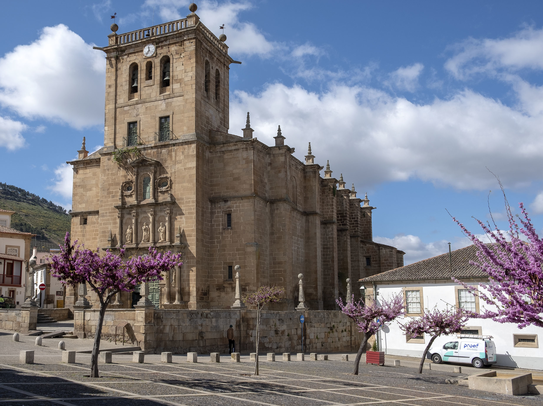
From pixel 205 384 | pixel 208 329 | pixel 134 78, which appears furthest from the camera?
pixel 134 78

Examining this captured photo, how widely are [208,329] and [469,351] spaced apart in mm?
11912

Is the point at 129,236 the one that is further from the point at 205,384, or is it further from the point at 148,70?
the point at 205,384

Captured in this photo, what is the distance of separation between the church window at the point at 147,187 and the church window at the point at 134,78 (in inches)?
230

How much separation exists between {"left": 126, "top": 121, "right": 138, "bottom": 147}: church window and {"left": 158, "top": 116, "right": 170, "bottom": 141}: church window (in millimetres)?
1661

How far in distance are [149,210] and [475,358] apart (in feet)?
62.0

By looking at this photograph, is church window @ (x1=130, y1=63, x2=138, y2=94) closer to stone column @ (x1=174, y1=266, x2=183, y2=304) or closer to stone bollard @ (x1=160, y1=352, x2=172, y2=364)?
stone column @ (x1=174, y1=266, x2=183, y2=304)

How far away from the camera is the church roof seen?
2855 centimetres

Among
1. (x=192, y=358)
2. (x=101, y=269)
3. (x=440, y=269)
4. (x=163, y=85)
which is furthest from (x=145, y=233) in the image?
(x=101, y=269)

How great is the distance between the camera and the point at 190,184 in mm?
32438

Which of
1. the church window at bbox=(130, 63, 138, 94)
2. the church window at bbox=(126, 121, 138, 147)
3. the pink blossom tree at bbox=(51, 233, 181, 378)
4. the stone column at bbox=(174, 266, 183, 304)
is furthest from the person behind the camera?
the church window at bbox=(130, 63, 138, 94)

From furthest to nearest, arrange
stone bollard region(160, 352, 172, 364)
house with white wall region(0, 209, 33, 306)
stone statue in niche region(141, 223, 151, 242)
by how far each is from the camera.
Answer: house with white wall region(0, 209, 33, 306) < stone statue in niche region(141, 223, 151, 242) < stone bollard region(160, 352, 172, 364)

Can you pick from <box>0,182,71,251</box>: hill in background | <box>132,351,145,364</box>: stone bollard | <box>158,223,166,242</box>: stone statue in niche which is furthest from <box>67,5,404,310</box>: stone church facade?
<box>0,182,71,251</box>: hill in background

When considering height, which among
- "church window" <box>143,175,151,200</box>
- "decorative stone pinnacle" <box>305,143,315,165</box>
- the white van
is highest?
"decorative stone pinnacle" <box>305,143,315,165</box>

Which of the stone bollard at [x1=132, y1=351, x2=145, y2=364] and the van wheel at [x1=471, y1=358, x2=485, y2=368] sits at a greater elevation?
the stone bollard at [x1=132, y1=351, x2=145, y2=364]
